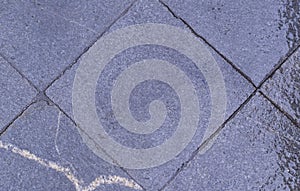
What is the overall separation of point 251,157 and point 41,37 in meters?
1.31

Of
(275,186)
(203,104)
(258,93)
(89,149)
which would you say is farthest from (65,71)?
(275,186)

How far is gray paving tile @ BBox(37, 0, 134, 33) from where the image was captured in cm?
266

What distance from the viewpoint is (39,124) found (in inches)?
102

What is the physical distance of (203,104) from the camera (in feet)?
8.54

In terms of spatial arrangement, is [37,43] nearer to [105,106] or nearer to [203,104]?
[105,106]

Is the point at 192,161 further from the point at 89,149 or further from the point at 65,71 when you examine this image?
the point at 65,71

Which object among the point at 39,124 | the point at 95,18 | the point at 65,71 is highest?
the point at 95,18

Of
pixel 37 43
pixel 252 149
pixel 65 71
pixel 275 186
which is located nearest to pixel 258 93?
pixel 252 149

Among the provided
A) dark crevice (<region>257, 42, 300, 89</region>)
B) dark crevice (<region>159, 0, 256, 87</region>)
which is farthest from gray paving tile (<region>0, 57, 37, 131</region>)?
dark crevice (<region>257, 42, 300, 89</region>)

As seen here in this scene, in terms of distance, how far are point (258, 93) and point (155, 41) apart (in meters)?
0.63

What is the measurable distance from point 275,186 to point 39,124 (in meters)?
1.31

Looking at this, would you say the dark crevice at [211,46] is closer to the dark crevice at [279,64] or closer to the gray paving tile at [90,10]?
the dark crevice at [279,64]

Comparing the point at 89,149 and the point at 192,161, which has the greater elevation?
the point at 192,161

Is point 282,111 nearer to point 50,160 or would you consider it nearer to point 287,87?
point 287,87
